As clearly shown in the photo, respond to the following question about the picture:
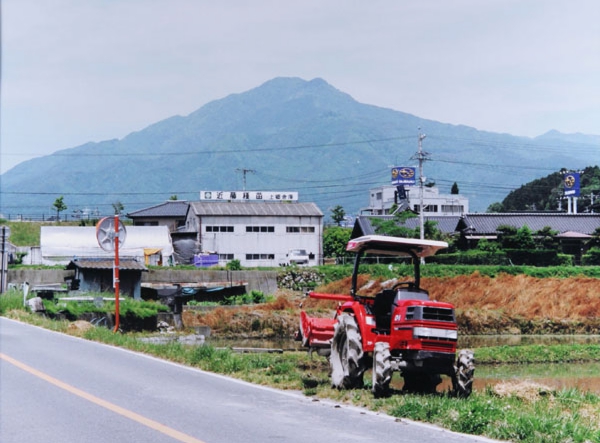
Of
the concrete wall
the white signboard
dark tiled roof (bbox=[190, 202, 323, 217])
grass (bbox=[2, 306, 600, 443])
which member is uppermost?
the white signboard

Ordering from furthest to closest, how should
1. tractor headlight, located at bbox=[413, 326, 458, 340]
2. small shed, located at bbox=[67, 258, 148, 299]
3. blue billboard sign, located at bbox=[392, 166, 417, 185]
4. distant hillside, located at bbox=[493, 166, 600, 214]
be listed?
blue billboard sign, located at bbox=[392, 166, 417, 185] → distant hillside, located at bbox=[493, 166, 600, 214] → small shed, located at bbox=[67, 258, 148, 299] → tractor headlight, located at bbox=[413, 326, 458, 340]

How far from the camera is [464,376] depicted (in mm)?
11250

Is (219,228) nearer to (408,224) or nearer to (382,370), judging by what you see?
(408,224)

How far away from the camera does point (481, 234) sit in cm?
6744

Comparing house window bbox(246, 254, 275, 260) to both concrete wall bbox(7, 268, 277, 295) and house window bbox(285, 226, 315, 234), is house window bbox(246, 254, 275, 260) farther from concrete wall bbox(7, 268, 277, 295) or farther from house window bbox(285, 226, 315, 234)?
concrete wall bbox(7, 268, 277, 295)

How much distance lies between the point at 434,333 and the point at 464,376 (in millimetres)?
754

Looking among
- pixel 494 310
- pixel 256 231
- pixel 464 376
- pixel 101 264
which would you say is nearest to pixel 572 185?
pixel 256 231

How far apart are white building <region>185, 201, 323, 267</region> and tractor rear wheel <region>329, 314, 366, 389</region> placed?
6122 cm

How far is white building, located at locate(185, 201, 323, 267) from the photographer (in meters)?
74.1

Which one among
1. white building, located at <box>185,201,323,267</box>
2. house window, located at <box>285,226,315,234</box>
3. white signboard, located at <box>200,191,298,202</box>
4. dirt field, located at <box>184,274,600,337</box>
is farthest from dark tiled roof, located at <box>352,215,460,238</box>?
dirt field, located at <box>184,274,600,337</box>

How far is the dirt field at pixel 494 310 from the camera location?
40.4 m

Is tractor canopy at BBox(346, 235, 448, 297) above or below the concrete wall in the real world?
above

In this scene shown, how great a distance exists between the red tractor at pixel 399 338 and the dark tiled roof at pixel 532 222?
5613cm

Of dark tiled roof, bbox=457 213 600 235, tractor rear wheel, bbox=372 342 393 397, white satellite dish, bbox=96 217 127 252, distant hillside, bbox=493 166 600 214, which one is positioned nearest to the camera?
tractor rear wheel, bbox=372 342 393 397
